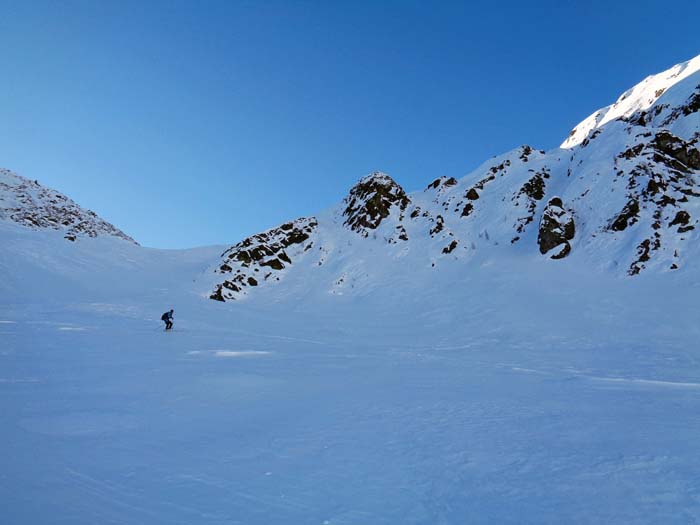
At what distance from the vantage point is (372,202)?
138 feet

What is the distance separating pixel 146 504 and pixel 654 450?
5642mm

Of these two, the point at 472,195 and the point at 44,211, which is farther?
the point at 472,195

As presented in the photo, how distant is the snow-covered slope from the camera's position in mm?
24750

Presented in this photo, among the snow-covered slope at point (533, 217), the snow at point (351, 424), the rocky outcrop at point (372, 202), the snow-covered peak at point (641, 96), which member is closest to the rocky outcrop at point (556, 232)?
the snow-covered slope at point (533, 217)

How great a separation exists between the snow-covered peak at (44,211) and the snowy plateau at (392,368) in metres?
0.79

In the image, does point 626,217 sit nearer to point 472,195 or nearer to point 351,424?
point 472,195

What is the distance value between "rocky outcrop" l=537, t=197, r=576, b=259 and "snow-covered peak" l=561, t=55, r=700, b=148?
75.7ft

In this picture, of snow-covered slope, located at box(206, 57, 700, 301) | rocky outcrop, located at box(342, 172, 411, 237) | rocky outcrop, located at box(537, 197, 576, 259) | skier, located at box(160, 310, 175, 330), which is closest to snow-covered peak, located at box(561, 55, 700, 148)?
snow-covered slope, located at box(206, 57, 700, 301)

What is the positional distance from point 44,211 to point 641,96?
76.6 m

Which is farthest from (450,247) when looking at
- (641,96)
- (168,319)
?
(641,96)

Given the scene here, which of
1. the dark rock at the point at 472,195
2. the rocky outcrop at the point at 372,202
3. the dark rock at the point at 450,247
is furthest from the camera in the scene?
the rocky outcrop at the point at 372,202

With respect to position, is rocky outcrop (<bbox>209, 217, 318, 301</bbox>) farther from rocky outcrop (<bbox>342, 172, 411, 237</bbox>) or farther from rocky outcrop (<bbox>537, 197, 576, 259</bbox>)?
rocky outcrop (<bbox>537, 197, 576, 259</bbox>)

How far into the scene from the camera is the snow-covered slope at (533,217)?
2475cm

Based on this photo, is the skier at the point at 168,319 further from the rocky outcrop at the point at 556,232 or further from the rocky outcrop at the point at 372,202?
the rocky outcrop at the point at 372,202
